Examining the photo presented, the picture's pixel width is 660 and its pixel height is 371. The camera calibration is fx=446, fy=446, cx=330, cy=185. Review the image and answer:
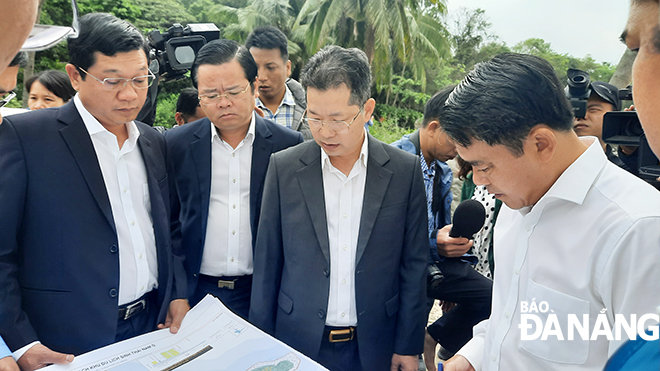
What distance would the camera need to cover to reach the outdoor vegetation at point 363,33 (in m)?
18.0

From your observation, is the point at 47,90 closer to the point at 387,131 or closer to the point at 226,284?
the point at 226,284

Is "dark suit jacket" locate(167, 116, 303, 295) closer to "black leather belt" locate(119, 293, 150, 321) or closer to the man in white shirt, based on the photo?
"black leather belt" locate(119, 293, 150, 321)

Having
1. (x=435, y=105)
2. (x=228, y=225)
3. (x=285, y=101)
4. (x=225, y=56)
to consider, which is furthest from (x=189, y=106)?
(x=435, y=105)

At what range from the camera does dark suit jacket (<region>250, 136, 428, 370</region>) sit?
1907mm

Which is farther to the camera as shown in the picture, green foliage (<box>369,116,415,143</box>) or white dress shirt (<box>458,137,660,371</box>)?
green foliage (<box>369,116,415,143</box>)

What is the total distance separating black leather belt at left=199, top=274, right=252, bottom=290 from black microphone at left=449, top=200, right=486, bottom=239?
3.72 feet

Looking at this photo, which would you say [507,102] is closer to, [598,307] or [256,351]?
[598,307]

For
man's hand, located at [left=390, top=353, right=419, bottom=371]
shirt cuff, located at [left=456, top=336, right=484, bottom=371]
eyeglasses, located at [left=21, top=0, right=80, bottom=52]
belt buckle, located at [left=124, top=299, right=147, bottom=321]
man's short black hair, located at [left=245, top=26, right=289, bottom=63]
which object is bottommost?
man's hand, located at [left=390, top=353, right=419, bottom=371]

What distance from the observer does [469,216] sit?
221 centimetres

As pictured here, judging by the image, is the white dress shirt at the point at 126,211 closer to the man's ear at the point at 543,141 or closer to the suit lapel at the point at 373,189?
the suit lapel at the point at 373,189

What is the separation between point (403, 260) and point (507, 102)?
0.98 meters

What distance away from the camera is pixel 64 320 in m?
1.70

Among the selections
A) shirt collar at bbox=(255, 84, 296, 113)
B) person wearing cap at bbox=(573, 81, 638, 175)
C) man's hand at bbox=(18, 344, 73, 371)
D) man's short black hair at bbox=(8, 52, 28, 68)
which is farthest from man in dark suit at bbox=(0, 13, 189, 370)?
person wearing cap at bbox=(573, 81, 638, 175)

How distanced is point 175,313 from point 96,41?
3.95ft
